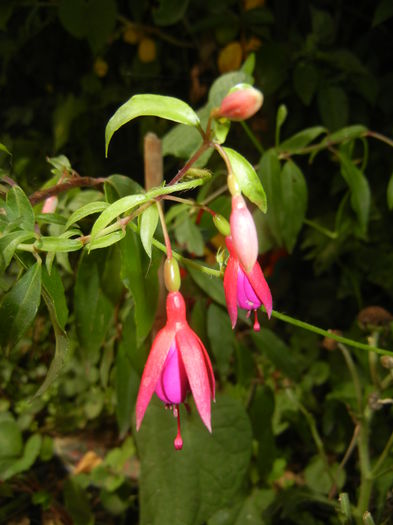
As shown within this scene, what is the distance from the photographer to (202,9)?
49.3 inches

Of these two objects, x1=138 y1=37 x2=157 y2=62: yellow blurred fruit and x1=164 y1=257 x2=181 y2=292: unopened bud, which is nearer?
x1=164 y1=257 x2=181 y2=292: unopened bud

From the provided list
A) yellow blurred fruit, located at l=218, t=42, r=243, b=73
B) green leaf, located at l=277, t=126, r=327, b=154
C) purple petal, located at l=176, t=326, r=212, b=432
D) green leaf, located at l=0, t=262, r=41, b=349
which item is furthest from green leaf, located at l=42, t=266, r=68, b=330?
yellow blurred fruit, located at l=218, t=42, r=243, b=73

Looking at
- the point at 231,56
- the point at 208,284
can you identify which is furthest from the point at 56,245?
the point at 231,56

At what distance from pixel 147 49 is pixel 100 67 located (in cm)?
15

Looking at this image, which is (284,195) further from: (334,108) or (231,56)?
(231,56)

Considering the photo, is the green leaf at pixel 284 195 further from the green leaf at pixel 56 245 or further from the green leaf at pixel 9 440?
the green leaf at pixel 9 440

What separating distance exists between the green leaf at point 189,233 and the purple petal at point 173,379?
0.38 m

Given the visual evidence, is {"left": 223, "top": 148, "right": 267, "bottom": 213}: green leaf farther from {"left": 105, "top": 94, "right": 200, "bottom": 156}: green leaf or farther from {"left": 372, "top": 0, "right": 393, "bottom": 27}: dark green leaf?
{"left": 372, "top": 0, "right": 393, "bottom": 27}: dark green leaf

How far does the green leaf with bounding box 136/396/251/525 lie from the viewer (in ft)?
2.37

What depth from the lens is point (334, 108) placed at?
3.52 feet

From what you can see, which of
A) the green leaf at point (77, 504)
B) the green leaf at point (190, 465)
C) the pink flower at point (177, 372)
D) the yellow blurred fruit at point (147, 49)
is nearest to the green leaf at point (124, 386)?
the green leaf at point (190, 465)

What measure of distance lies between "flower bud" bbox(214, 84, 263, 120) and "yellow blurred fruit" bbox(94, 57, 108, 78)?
3.76 feet

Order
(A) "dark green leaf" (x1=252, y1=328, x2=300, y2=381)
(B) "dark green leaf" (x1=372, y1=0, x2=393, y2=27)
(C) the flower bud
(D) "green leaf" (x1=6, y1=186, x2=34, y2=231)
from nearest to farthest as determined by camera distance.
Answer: (C) the flower bud < (D) "green leaf" (x1=6, y1=186, x2=34, y2=231) < (A) "dark green leaf" (x1=252, y1=328, x2=300, y2=381) < (B) "dark green leaf" (x1=372, y1=0, x2=393, y2=27)

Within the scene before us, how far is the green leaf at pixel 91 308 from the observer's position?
22.4 inches
